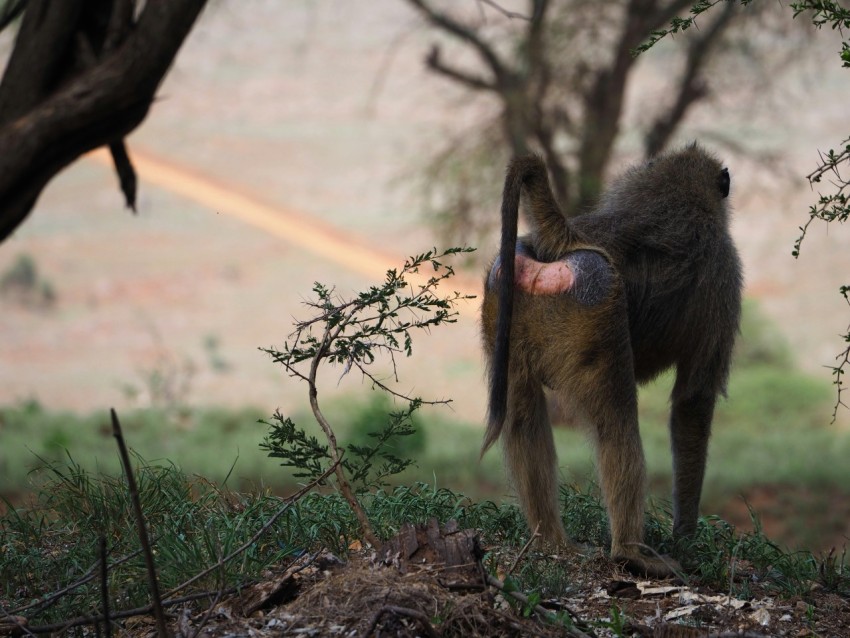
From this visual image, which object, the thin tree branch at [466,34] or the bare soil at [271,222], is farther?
the bare soil at [271,222]

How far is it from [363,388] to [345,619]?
57.7 ft

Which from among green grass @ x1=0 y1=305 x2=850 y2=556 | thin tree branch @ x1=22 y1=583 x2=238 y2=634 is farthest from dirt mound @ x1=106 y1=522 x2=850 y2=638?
green grass @ x1=0 y1=305 x2=850 y2=556

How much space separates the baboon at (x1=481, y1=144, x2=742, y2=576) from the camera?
14.6 feet

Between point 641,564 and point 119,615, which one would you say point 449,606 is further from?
point 641,564

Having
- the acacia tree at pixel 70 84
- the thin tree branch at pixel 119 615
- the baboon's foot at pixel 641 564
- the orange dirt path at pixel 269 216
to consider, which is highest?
Result: the orange dirt path at pixel 269 216

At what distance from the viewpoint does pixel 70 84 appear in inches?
196

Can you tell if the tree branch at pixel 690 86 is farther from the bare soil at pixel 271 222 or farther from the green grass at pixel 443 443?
the green grass at pixel 443 443

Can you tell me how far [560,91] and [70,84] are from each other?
11084 mm

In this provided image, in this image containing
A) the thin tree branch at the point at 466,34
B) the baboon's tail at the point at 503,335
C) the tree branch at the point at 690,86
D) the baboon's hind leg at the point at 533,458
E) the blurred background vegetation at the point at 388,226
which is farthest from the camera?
the tree branch at the point at 690,86

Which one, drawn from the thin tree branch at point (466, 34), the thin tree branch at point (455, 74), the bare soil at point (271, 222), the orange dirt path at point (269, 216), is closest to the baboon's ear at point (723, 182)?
the bare soil at point (271, 222)

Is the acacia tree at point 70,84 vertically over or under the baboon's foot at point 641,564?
over

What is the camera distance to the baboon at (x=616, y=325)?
14.6 ft

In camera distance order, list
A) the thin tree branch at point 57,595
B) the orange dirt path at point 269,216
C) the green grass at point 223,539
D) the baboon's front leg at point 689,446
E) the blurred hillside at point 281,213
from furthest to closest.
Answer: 1. the orange dirt path at point 269,216
2. the blurred hillside at point 281,213
3. the baboon's front leg at point 689,446
4. the green grass at point 223,539
5. the thin tree branch at point 57,595

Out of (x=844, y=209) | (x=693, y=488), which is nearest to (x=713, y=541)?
(x=693, y=488)
